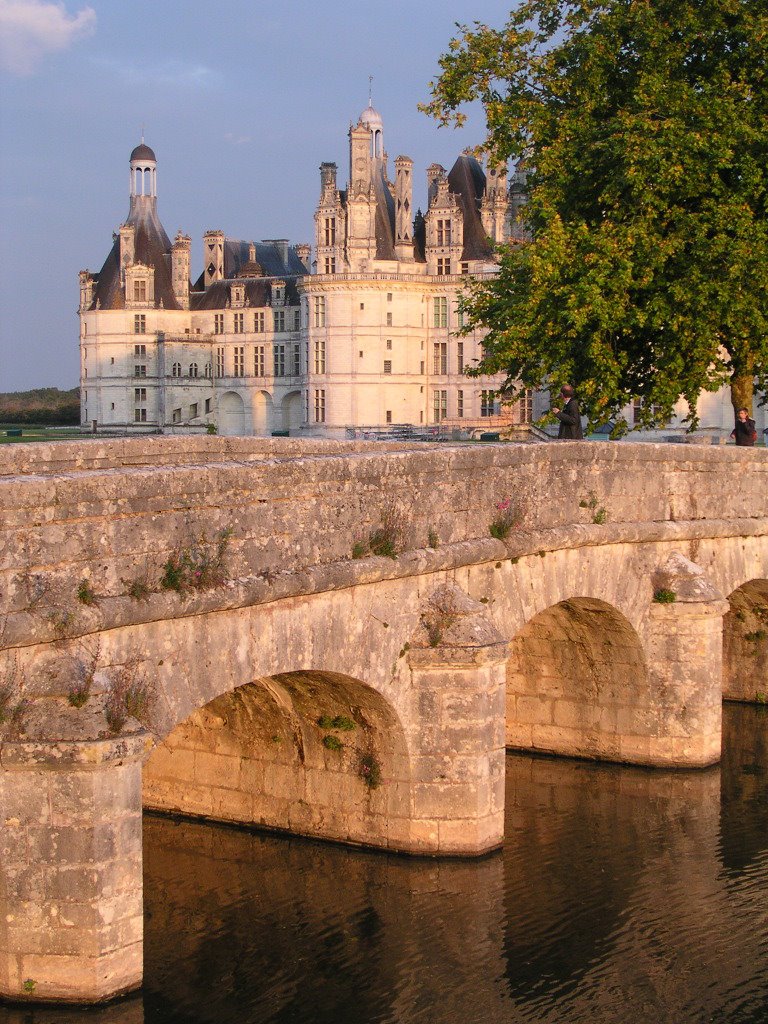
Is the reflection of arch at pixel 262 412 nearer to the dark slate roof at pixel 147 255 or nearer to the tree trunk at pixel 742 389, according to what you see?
the dark slate roof at pixel 147 255

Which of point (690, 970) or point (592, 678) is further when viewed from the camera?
point (592, 678)

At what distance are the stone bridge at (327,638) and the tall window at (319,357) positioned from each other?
217 feet

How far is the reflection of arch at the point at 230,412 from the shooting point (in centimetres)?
10094

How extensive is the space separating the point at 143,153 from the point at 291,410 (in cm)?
1922

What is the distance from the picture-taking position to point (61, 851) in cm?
919

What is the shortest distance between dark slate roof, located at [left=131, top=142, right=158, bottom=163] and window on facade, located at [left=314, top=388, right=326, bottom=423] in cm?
2294

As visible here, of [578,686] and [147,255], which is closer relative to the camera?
[578,686]

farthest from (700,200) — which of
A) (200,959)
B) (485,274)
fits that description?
(485,274)

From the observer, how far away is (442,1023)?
1052 cm

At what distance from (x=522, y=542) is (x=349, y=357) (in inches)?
2802

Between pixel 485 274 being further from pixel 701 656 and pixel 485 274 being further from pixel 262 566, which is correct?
pixel 262 566

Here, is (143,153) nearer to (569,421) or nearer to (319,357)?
(319,357)

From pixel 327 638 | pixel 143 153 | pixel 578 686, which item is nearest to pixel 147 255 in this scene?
pixel 143 153

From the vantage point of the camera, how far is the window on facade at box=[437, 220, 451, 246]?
82.8 metres
